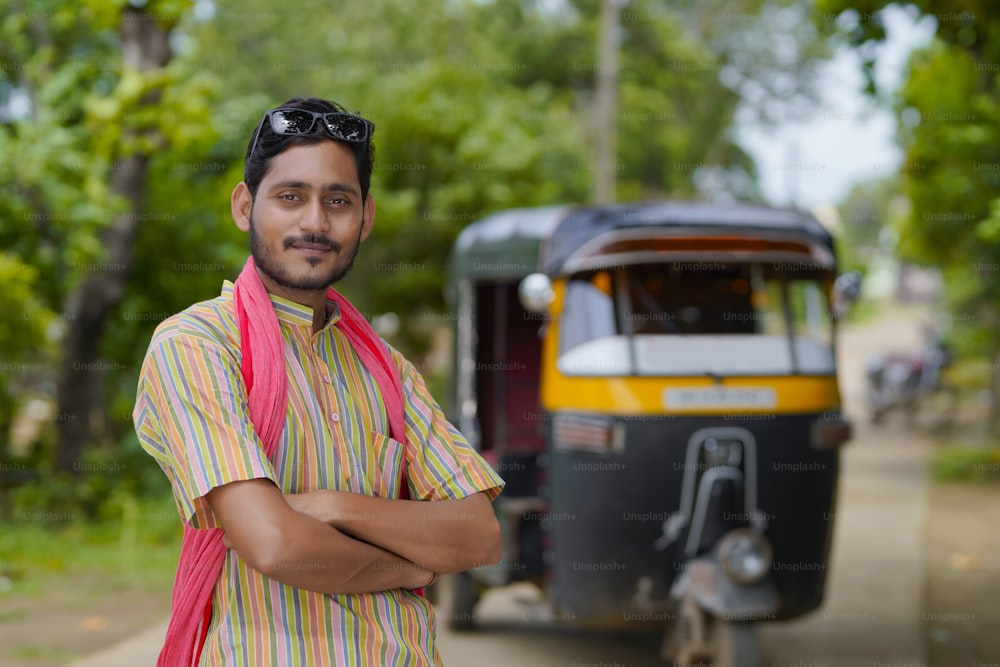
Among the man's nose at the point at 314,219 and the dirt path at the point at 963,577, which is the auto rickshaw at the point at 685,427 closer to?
the dirt path at the point at 963,577

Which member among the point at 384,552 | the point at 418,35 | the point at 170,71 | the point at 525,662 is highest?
the point at 418,35

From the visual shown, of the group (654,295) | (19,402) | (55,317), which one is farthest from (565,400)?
(19,402)

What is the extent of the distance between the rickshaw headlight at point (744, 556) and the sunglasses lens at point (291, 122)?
426cm

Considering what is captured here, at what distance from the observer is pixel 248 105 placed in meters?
12.1

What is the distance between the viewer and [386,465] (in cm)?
228

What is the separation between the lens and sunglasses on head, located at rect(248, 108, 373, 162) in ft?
7.17

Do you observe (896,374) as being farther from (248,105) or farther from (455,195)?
(248,105)

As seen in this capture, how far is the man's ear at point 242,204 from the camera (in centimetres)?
227

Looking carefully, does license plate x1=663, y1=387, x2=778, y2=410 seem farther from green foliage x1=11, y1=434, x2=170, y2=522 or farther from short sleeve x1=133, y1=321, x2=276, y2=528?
green foliage x1=11, y1=434, x2=170, y2=522

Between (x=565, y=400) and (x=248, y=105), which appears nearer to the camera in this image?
(x=565, y=400)

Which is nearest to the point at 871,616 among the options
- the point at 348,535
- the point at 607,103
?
the point at 348,535

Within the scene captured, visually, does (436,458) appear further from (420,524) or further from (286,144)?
(286,144)

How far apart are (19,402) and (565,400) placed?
21.8 feet

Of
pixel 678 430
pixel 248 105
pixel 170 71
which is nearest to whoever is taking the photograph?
pixel 678 430
